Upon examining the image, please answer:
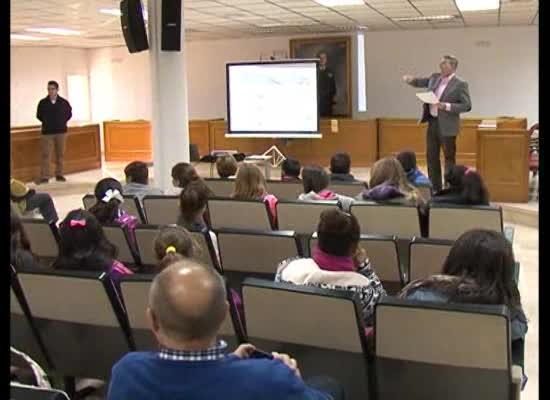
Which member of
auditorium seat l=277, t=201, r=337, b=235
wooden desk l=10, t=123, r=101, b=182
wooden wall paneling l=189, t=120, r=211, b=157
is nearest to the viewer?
auditorium seat l=277, t=201, r=337, b=235

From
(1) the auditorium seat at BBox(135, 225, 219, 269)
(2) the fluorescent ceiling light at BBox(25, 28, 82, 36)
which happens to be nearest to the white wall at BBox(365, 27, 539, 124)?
(2) the fluorescent ceiling light at BBox(25, 28, 82, 36)

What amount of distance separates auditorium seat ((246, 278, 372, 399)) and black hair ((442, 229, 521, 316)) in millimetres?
441

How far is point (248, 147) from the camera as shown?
13.3 m

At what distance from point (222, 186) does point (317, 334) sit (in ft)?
12.2

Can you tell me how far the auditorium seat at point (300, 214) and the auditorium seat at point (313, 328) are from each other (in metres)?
1.83

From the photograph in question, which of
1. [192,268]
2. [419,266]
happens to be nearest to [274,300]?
[192,268]

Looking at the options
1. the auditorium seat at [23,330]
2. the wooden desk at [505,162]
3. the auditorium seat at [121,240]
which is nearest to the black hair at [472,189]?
the auditorium seat at [121,240]

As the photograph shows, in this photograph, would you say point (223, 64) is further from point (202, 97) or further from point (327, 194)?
point (327, 194)

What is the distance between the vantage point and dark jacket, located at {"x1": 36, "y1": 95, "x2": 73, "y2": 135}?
10.8 metres

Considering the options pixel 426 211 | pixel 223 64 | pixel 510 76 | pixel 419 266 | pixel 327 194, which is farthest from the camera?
pixel 223 64

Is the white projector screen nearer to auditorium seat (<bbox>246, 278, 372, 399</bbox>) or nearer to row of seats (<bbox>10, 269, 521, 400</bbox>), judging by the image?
row of seats (<bbox>10, 269, 521, 400</bbox>)

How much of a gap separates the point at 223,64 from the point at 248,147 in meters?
3.23

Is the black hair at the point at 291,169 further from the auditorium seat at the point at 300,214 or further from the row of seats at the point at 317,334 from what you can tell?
the row of seats at the point at 317,334

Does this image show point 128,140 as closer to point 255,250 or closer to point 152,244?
point 152,244
